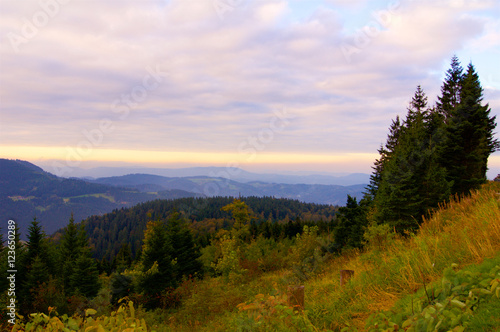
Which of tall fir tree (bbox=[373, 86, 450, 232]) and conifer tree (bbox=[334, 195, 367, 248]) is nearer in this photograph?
tall fir tree (bbox=[373, 86, 450, 232])

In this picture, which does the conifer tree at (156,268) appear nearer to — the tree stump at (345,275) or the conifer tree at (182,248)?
the conifer tree at (182,248)

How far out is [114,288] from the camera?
28.6 meters

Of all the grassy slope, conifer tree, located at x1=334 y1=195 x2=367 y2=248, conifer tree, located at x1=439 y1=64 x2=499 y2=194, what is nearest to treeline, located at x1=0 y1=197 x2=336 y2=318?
conifer tree, located at x1=334 y1=195 x2=367 y2=248

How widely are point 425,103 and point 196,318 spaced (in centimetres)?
4047

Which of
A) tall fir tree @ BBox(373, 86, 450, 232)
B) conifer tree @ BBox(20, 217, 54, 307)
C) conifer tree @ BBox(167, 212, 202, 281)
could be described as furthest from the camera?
conifer tree @ BBox(167, 212, 202, 281)

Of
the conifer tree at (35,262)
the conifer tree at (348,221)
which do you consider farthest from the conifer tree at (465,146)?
the conifer tree at (35,262)

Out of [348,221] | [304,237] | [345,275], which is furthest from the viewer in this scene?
[348,221]

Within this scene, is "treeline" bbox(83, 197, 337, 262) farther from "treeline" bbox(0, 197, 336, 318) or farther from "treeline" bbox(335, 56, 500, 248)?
"treeline" bbox(335, 56, 500, 248)

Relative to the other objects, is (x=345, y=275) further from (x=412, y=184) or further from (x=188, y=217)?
(x=188, y=217)

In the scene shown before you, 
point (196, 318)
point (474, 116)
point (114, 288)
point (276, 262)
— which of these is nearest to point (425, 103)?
point (474, 116)

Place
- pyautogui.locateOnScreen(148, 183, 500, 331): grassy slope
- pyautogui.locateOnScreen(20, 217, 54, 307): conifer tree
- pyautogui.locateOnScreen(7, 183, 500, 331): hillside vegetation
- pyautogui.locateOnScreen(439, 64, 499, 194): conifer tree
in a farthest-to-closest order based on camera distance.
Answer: pyautogui.locateOnScreen(20, 217, 54, 307): conifer tree → pyautogui.locateOnScreen(439, 64, 499, 194): conifer tree → pyautogui.locateOnScreen(148, 183, 500, 331): grassy slope → pyautogui.locateOnScreen(7, 183, 500, 331): hillside vegetation

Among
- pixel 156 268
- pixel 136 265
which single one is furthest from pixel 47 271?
pixel 156 268

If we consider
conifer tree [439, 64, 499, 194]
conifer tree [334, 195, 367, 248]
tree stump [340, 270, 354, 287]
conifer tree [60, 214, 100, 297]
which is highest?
conifer tree [439, 64, 499, 194]

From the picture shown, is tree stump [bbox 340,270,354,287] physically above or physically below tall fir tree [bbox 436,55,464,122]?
below
